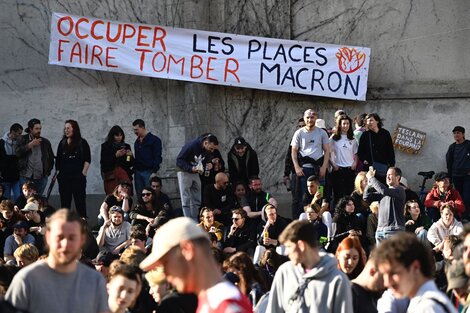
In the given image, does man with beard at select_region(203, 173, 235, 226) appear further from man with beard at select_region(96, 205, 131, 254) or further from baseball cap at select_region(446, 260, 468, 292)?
baseball cap at select_region(446, 260, 468, 292)

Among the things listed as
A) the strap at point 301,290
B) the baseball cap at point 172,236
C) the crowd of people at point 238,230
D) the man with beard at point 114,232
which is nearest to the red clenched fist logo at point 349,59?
the crowd of people at point 238,230

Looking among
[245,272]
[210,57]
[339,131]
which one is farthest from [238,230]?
[245,272]

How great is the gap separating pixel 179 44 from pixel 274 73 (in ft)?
5.87

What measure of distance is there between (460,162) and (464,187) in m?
0.43

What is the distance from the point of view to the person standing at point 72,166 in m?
18.0

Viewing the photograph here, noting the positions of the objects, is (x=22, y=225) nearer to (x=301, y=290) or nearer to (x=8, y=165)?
(x=8, y=165)

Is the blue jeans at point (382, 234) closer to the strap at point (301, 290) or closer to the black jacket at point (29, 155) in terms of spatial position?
the black jacket at point (29, 155)

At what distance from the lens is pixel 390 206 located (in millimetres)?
14656

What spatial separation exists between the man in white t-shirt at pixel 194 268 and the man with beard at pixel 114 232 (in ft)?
34.6

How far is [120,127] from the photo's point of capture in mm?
19750

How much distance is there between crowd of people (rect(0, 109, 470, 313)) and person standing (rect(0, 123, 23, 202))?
0.07 feet

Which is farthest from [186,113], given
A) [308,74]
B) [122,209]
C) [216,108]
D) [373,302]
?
[373,302]

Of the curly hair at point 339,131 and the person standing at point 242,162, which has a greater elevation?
the curly hair at point 339,131

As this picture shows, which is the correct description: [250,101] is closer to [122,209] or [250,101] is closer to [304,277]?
[122,209]
